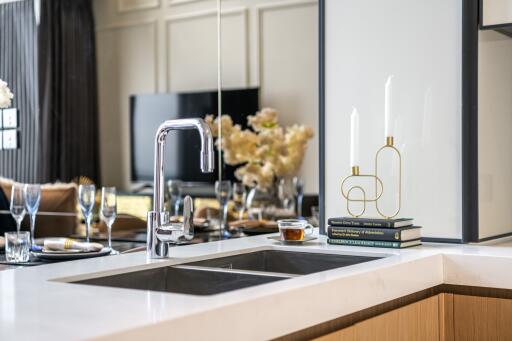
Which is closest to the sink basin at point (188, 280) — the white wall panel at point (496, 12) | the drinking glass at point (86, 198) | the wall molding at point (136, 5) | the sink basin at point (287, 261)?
the sink basin at point (287, 261)

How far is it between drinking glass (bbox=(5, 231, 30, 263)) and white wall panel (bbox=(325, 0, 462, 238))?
97cm

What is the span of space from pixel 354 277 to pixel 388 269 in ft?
0.58

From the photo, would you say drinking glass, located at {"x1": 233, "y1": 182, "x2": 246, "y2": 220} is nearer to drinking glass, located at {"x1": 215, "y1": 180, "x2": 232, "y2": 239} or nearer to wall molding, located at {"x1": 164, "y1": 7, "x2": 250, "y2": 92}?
drinking glass, located at {"x1": 215, "y1": 180, "x2": 232, "y2": 239}

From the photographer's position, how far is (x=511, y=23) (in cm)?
237

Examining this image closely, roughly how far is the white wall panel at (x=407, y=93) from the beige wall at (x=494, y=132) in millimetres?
91

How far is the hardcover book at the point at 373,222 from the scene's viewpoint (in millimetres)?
2297

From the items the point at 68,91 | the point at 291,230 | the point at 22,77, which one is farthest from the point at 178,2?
the point at 291,230

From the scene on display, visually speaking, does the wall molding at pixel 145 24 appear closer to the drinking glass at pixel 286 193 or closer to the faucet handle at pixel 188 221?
the drinking glass at pixel 286 193

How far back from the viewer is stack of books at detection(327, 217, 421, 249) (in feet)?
7.50

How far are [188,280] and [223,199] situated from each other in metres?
1.61

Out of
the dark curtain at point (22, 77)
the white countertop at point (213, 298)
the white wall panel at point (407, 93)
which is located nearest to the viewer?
the white countertop at point (213, 298)

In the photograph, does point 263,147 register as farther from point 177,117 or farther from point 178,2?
point 178,2

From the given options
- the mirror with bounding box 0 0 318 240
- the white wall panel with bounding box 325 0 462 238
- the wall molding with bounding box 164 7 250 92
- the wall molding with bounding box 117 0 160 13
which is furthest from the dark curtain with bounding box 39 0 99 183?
the white wall panel with bounding box 325 0 462 238

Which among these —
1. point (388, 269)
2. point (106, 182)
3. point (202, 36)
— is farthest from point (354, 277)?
point (202, 36)
